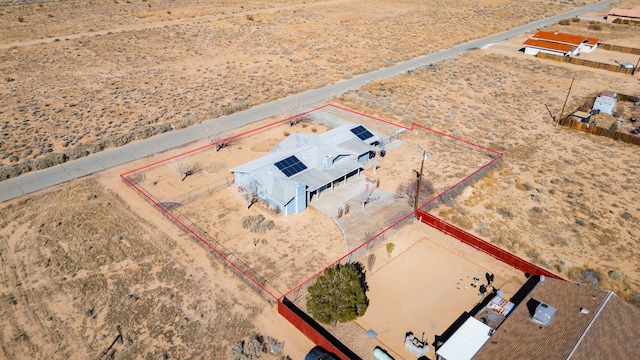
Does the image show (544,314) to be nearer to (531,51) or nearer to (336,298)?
(336,298)

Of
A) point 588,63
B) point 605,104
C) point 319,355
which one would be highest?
point 588,63

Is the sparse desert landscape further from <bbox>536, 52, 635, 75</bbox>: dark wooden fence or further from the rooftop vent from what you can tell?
the rooftop vent

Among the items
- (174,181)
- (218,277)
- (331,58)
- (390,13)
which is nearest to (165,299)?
(218,277)

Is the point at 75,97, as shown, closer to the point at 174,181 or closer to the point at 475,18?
the point at 174,181

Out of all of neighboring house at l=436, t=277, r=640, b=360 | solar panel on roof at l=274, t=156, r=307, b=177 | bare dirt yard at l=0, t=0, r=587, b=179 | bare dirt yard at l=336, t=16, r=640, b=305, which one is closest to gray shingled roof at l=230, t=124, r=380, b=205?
solar panel on roof at l=274, t=156, r=307, b=177

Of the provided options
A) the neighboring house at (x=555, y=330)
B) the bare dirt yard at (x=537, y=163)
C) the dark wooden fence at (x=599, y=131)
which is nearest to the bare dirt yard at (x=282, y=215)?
the bare dirt yard at (x=537, y=163)

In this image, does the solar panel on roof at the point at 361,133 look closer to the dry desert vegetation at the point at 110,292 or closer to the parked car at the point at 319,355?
the dry desert vegetation at the point at 110,292

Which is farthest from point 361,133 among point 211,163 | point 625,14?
point 625,14

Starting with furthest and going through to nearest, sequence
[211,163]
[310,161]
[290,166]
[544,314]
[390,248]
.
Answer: [211,163] < [310,161] < [290,166] < [390,248] < [544,314]
